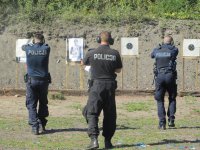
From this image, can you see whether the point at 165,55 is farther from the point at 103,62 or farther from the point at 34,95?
the point at 103,62

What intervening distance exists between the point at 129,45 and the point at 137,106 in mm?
5347

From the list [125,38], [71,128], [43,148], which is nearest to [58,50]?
[125,38]

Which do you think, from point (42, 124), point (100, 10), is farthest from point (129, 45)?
point (42, 124)

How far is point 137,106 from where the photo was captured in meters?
16.5

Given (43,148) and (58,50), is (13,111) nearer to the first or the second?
(43,148)

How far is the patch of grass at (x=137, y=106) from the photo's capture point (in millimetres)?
16023

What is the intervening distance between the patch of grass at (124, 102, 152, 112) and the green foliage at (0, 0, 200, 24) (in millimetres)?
7226

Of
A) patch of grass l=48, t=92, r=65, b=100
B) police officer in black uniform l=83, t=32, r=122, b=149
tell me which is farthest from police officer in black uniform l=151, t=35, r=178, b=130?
patch of grass l=48, t=92, r=65, b=100

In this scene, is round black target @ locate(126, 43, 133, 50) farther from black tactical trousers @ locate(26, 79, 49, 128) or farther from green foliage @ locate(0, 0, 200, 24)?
black tactical trousers @ locate(26, 79, 49, 128)

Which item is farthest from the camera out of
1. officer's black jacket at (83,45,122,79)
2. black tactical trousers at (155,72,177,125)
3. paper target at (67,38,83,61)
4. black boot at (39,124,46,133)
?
paper target at (67,38,83,61)

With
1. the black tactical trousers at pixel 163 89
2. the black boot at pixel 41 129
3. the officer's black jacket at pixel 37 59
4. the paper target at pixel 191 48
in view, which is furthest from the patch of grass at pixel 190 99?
the officer's black jacket at pixel 37 59

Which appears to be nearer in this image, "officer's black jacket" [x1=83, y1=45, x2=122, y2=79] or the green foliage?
"officer's black jacket" [x1=83, y1=45, x2=122, y2=79]

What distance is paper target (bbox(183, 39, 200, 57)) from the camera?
2152 centimetres

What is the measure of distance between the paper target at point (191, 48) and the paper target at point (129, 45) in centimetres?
173
